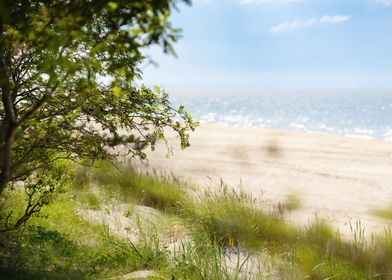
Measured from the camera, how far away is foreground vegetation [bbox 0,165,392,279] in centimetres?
518

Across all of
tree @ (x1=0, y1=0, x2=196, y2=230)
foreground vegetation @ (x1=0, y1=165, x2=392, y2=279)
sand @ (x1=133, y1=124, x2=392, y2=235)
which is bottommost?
sand @ (x1=133, y1=124, x2=392, y2=235)

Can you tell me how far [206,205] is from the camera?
6980 millimetres

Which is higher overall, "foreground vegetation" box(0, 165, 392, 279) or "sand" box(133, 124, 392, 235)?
"foreground vegetation" box(0, 165, 392, 279)

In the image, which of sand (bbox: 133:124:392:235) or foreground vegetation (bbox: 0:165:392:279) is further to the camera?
sand (bbox: 133:124:392:235)

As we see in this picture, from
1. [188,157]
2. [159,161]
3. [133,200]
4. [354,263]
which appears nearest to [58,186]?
[133,200]

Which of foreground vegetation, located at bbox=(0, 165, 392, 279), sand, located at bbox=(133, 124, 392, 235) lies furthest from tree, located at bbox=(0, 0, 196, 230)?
sand, located at bbox=(133, 124, 392, 235)

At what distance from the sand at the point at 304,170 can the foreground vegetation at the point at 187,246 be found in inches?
25.0

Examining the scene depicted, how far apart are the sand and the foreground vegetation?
0.63 meters

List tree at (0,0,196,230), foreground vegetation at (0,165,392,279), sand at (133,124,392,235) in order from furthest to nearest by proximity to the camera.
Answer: sand at (133,124,392,235)
foreground vegetation at (0,165,392,279)
tree at (0,0,196,230)

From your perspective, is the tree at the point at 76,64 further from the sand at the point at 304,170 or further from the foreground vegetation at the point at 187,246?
the sand at the point at 304,170

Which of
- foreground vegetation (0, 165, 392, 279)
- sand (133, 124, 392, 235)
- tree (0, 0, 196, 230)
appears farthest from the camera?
sand (133, 124, 392, 235)

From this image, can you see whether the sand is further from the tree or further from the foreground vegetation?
the tree

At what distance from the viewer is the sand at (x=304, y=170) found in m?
10.2

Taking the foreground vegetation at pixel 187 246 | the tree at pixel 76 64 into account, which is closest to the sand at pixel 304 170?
the foreground vegetation at pixel 187 246
